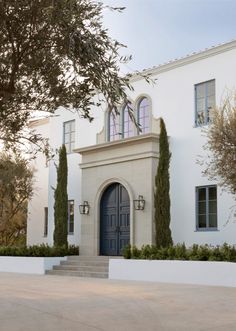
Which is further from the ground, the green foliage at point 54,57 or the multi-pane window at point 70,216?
the green foliage at point 54,57

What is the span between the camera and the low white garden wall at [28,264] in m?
18.1

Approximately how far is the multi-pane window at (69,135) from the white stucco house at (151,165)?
0.09 m

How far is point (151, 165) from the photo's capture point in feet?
57.7

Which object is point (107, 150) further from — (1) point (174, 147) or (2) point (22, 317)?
(2) point (22, 317)

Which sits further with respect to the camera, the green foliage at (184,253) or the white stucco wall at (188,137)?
the white stucco wall at (188,137)

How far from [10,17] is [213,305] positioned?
243 inches

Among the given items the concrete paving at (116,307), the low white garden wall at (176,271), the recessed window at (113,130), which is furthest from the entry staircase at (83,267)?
the recessed window at (113,130)

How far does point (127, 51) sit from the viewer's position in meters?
6.96

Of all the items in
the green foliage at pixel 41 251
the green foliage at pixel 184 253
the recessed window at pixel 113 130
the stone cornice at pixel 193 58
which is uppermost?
the stone cornice at pixel 193 58

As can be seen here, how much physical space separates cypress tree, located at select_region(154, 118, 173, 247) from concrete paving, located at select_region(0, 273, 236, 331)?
2.88 meters

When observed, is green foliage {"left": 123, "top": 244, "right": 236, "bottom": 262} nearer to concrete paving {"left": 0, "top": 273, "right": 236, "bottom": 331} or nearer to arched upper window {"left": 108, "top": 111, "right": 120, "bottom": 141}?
concrete paving {"left": 0, "top": 273, "right": 236, "bottom": 331}

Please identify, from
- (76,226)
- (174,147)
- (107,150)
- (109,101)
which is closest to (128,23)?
(109,101)

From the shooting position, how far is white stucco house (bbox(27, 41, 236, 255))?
16.6m

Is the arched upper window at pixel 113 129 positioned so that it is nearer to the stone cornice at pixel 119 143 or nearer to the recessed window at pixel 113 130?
the recessed window at pixel 113 130
